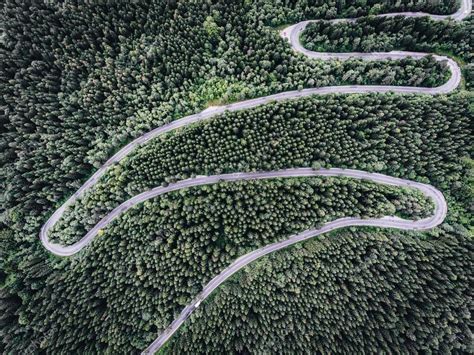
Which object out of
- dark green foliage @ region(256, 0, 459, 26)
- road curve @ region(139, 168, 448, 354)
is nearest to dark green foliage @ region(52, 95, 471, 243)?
road curve @ region(139, 168, 448, 354)

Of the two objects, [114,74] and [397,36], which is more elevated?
[114,74]

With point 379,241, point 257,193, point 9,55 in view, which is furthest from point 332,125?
point 9,55

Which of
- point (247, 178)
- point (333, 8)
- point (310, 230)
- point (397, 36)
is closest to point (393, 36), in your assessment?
point (397, 36)

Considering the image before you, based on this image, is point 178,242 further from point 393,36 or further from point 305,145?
point 393,36

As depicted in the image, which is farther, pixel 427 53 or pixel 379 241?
pixel 427 53

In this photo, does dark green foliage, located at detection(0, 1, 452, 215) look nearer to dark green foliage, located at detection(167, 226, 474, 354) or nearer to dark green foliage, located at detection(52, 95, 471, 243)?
dark green foliage, located at detection(52, 95, 471, 243)

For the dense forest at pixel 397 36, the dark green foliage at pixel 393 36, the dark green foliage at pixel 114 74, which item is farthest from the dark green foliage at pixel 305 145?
the dark green foliage at pixel 393 36

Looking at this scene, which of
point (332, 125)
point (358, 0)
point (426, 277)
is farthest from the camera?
point (358, 0)

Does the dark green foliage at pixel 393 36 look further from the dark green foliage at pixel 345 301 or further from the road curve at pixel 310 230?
the dark green foliage at pixel 345 301

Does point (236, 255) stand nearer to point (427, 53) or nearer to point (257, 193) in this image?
point (257, 193)
